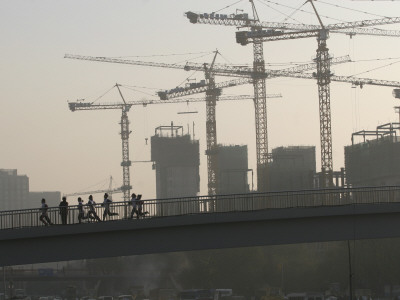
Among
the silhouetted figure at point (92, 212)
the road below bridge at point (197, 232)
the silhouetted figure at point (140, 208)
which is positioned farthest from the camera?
the silhouetted figure at point (140, 208)

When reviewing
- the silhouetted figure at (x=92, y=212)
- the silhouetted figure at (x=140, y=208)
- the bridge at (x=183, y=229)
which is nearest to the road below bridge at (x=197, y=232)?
the bridge at (x=183, y=229)

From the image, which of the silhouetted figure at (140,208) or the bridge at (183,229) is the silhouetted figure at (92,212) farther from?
the silhouetted figure at (140,208)

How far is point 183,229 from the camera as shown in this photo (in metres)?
56.4

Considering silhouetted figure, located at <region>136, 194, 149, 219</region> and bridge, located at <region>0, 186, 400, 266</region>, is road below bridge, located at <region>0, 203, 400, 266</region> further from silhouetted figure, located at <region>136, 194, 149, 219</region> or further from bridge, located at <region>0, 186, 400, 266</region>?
silhouetted figure, located at <region>136, 194, 149, 219</region>

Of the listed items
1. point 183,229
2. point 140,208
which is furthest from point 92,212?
point 183,229

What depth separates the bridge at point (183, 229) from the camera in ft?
177

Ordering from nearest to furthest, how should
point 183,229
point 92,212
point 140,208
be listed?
point 92,212, point 140,208, point 183,229

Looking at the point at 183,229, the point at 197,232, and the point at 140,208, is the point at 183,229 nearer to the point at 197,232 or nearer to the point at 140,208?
the point at 197,232

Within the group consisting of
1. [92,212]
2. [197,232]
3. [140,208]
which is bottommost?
[197,232]

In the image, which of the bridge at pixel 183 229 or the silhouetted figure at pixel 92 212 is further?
the silhouetted figure at pixel 92 212

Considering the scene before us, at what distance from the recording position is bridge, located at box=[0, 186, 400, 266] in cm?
5381

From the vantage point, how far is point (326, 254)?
495 ft

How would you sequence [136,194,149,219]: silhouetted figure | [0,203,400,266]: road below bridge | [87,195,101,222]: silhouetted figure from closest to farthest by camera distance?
[0,203,400,266]: road below bridge → [87,195,101,222]: silhouetted figure → [136,194,149,219]: silhouetted figure

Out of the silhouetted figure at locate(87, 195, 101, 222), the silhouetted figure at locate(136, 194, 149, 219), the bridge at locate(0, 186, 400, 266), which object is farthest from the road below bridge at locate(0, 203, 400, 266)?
the silhouetted figure at locate(87, 195, 101, 222)
